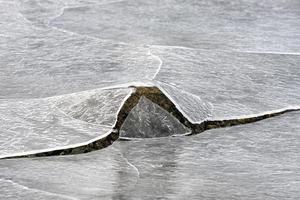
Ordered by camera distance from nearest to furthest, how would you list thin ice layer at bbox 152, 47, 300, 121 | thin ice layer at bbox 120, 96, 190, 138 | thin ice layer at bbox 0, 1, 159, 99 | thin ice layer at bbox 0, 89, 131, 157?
thin ice layer at bbox 0, 89, 131, 157, thin ice layer at bbox 120, 96, 190, 138, thin ice layer at bbox 152, 47, 300, 121, thin ice layer at bbox 0, 1, 159, 99

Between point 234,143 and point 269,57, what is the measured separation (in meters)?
0.99

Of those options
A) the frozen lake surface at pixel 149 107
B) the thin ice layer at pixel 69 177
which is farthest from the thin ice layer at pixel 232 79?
the thin ice layer at pixel 69 177

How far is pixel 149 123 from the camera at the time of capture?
261cm

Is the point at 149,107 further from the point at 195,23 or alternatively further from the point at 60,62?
the point at 195,23

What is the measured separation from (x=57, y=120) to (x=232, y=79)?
2.54 ft

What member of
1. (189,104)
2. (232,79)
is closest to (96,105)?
(189,104)

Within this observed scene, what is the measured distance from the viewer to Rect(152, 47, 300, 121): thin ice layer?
2803 millimetres

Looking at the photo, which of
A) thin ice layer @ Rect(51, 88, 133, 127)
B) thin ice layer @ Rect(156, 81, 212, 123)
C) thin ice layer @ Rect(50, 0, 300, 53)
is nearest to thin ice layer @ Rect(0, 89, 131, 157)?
thin ice layer @ Rect(51, 88, 133, 127)

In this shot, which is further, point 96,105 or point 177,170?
point 96,105

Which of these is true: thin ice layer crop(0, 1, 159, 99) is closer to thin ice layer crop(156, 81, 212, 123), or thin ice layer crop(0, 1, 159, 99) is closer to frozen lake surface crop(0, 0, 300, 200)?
frozen lake surface crop(0, 0, 300, 200)

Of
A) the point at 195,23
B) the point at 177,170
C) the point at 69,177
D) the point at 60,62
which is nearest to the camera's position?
the point at 69,177

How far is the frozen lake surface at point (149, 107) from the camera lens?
7.16 ft

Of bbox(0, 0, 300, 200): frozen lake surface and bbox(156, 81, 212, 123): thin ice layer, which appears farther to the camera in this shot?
bbox(156, 81, 212, 123): thin ice layer

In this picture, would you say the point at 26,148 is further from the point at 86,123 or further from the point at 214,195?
the point at 214,195
